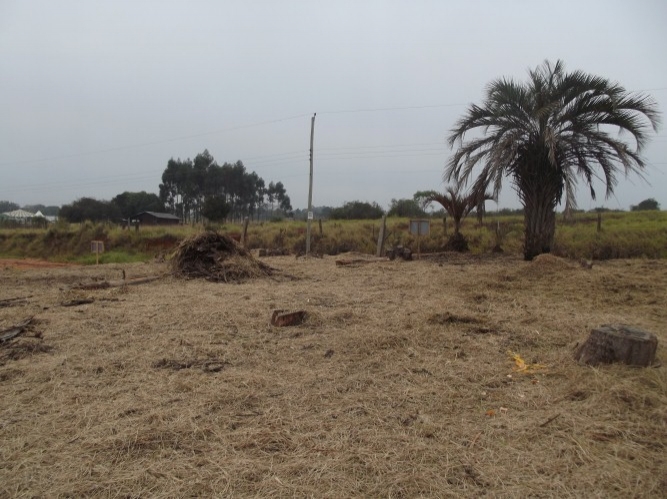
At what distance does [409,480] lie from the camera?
89.2 inches

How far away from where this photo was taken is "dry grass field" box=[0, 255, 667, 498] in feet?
7.51

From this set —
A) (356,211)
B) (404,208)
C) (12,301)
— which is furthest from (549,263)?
(356,211)

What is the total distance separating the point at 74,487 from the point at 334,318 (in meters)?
3.61

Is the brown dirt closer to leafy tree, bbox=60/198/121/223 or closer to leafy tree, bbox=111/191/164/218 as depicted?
leafy tree, bbox=60/198/121/223

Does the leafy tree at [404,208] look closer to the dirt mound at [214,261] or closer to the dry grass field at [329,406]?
the dirt mound at [214,261]

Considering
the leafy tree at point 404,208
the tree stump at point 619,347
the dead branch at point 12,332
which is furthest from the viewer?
the leafy tree at point 404,208

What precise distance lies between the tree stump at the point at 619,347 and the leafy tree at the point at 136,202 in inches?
2205

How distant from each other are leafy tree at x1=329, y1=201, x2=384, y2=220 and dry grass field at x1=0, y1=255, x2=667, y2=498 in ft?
104

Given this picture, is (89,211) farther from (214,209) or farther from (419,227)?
(419,227)

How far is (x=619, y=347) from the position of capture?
3598 millimetres

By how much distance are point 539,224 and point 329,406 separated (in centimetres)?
1072

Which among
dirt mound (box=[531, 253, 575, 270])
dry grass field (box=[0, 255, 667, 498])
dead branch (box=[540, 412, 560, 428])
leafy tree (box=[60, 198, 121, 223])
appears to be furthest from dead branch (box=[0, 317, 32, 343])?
leafy tree (box=[60, 198, 121, 223])

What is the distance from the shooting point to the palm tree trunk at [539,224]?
12.2 meters

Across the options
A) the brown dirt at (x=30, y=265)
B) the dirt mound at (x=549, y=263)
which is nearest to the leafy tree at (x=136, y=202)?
the brown dirt at (x=30, y=265)
